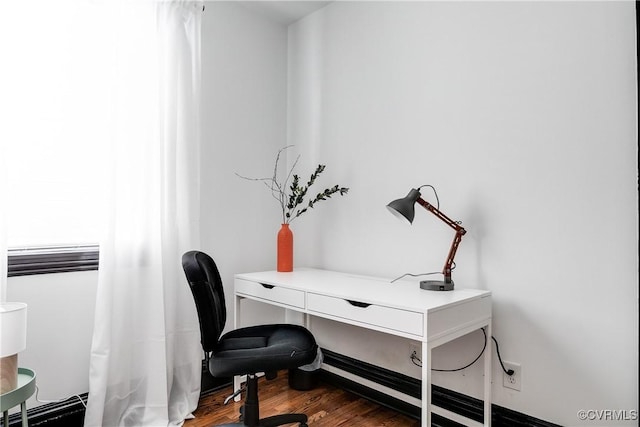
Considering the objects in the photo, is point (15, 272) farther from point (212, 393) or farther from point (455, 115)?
point (455, 115)

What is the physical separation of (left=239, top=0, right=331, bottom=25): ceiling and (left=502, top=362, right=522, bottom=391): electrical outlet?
238 cm

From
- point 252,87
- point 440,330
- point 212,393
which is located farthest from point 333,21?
point 212,393

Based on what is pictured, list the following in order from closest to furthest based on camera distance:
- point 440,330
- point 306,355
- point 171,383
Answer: point 440,330 < point 306,355 < point 171,383

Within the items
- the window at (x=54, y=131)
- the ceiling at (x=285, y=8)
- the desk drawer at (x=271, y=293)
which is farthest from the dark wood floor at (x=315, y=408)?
the ceiling at (x=285, y=8)

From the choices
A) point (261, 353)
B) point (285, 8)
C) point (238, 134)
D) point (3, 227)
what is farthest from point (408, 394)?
point (285, 8)

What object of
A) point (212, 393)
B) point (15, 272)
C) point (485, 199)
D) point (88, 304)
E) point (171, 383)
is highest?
point (485, 199)

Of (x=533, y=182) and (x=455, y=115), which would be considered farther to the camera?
(x=455, y=115)

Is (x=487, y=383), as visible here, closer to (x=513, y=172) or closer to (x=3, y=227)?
(x=513, y=172)

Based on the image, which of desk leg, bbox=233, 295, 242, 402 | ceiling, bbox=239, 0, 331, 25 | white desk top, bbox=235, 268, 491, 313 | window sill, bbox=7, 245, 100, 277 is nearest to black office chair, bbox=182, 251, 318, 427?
white desk top, bbox=235, 268, 491, 313

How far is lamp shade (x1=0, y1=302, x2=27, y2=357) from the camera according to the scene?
150 centimetres

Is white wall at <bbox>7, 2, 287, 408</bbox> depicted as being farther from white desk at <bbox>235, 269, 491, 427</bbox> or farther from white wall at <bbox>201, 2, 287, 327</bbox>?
white desk at <bbox>235, 269, 491, 427</bbox>

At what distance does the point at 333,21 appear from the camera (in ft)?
8.99

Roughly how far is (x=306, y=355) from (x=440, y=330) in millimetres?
566

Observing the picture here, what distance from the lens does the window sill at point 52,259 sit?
188 cm
